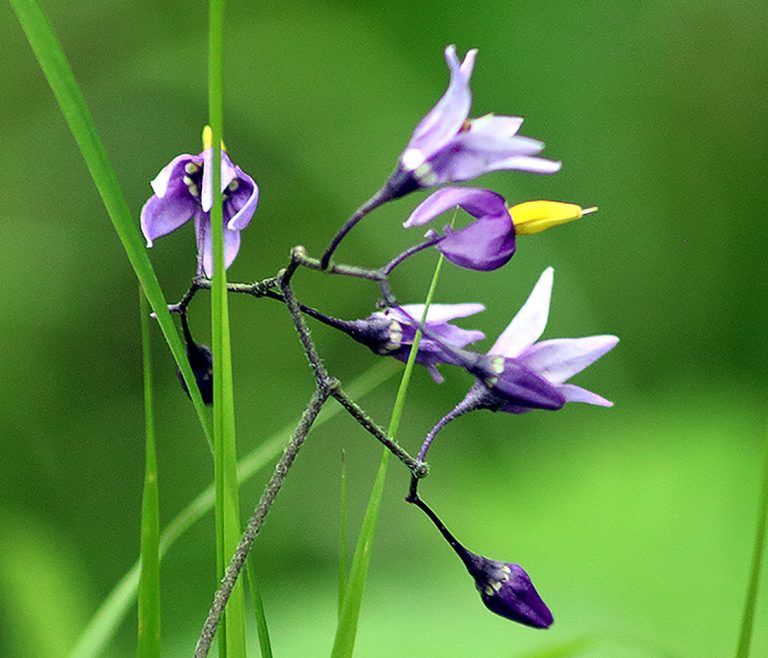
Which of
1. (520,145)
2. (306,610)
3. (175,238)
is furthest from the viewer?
(175,238)

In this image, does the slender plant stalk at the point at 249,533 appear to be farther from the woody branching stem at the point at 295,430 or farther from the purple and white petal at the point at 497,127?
the purple and white petal at the point at 497,127

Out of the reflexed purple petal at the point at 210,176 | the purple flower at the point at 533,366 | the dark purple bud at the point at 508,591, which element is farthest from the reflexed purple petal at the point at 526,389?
the reflexed purple petal at the point at 210,176

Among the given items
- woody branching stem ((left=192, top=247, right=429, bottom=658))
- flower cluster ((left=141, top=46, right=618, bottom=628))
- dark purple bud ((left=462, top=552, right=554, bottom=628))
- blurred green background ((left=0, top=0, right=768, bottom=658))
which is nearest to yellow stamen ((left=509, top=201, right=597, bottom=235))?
flower cluster ((left=141, top=46, right=618, bottom=628))

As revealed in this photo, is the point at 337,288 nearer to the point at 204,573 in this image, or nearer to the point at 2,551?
the point at 204,573

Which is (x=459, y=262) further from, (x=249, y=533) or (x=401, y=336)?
(x=249, y=533)

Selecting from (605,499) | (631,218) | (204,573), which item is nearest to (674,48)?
(631,218)

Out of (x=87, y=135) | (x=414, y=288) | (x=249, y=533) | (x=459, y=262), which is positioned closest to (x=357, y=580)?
(x=249, y=533)
